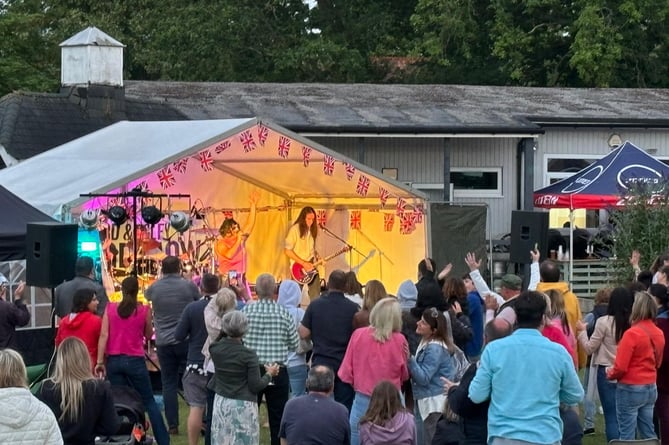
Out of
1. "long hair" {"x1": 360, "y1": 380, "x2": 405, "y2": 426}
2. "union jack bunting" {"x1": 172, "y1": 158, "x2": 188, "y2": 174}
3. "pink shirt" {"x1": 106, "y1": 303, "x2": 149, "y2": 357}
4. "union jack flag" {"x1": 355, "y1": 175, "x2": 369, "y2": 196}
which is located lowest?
"long hair" {"x1": 360, "y1": 380, "x2": 405, "y2": 426}

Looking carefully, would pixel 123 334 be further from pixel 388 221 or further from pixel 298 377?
pixel 388 221

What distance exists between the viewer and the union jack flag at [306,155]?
16.3 meters

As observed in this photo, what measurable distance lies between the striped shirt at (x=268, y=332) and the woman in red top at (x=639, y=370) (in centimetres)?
243

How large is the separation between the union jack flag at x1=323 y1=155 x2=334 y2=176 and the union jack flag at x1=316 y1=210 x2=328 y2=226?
166 cm

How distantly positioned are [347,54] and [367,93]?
A: 29.2 feet

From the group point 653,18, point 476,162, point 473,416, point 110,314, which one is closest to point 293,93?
point 476,162

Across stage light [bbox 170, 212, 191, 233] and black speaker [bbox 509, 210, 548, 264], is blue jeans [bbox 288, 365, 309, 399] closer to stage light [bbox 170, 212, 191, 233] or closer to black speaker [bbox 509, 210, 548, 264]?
black speaker [bbox 509, 210, 548, 264]

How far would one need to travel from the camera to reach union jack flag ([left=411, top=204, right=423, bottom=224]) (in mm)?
17203

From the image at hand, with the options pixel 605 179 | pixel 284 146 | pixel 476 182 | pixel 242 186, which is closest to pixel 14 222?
pixel 284 146

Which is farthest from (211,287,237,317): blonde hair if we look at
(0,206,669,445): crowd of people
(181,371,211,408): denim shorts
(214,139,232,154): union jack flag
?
(214,139,232,154): union jack flag

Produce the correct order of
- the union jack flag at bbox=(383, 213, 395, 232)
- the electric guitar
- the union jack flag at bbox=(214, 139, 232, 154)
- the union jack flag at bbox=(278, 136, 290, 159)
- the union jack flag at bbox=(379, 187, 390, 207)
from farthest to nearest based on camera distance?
the electric guitar, the union jack flag at bbox=(383, 213, 395, 232), the union jack flag at bbox=(379, 187, 390, 207), the union jack flag at bbox=(278, 136, 290, 159), the union jack flag at bbox=(214, 139, 232, 154)

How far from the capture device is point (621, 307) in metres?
9.84

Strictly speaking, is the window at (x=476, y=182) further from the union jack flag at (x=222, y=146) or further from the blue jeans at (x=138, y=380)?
the blue jeans at (x=138, y=380)

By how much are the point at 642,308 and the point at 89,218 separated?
6.90 metres
